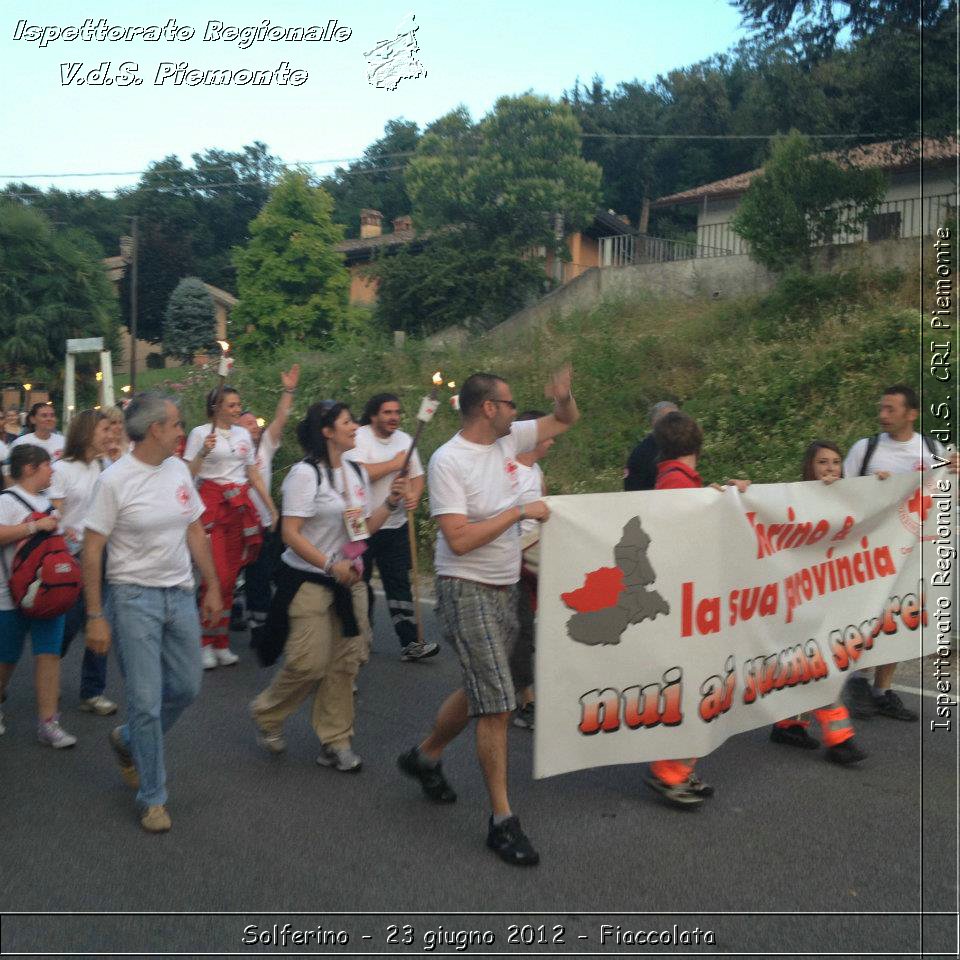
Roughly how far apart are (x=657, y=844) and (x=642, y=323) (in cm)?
1709

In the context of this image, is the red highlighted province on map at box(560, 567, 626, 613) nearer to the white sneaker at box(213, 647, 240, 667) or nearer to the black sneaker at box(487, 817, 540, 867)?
the black sneaker at box(487, 817, 540, 867)

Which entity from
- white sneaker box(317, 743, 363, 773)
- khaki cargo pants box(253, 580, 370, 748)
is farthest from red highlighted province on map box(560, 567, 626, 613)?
white sneaker box(317, 743, 363, 773)

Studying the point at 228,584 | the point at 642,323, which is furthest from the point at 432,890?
the point at 642,323

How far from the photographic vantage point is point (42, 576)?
20.2 ft

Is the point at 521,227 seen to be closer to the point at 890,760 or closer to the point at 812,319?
the point at 812,319

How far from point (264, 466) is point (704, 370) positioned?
1079cm

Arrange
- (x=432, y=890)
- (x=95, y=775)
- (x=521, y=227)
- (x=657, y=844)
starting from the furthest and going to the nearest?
(x=521, y=227)
(x=95, y=775)
(x=657, y=844)
(x=432, y=890)

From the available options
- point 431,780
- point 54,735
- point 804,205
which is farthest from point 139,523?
point 804,205

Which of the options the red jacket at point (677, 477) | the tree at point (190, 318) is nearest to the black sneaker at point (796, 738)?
the red jacket at point (677, 477)

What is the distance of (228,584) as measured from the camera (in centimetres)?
852

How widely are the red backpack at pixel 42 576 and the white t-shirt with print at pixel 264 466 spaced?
2.50 meters

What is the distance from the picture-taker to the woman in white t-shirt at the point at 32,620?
628 centimetres

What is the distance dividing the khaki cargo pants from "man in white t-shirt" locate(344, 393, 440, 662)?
224 cm

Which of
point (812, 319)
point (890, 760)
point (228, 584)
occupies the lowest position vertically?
point (890, 760)
